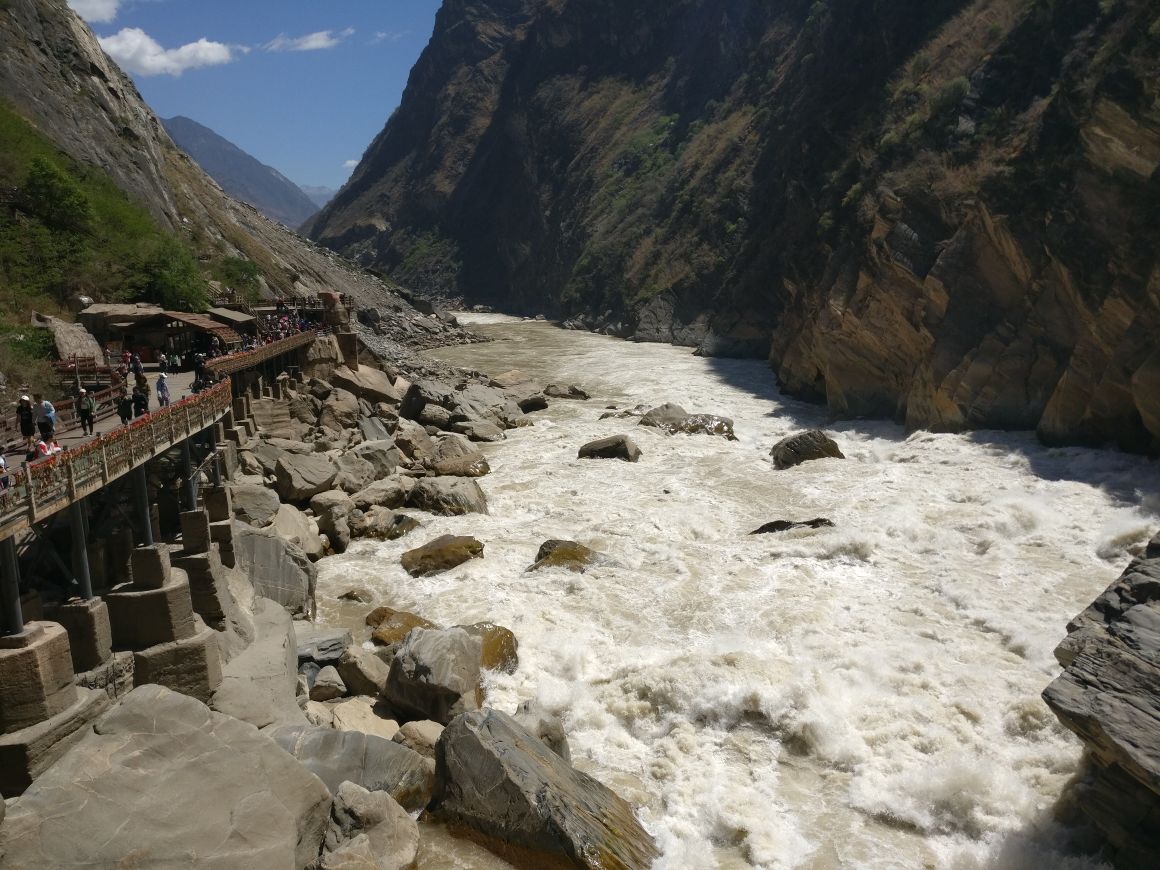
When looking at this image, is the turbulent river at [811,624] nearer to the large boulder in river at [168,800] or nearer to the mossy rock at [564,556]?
the mossy rock at [564,556]

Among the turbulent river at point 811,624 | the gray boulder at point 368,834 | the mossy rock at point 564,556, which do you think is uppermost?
the gray boulder at point 368,834

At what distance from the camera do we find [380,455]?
83.0 ft

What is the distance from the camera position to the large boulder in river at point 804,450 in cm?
2714

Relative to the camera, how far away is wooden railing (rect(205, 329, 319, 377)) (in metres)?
22.6

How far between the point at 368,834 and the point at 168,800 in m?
2.06

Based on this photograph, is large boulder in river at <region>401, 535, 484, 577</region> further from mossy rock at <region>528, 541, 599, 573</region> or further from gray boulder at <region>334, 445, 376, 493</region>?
gray boulder at <region>334, 445, 376, 493</region>

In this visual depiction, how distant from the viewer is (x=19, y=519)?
366 inches

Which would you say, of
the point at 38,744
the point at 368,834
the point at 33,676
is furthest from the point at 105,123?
the point at 368,834

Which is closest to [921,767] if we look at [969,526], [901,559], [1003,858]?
[1003,858]

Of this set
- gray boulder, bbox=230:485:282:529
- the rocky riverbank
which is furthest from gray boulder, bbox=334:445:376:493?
the rocky riverbank

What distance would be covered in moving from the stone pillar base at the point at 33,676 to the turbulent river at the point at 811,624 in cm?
472

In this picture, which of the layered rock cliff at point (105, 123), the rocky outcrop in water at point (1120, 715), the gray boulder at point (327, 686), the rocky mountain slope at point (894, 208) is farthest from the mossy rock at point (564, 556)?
the layered rock cliff at point (105, 123)

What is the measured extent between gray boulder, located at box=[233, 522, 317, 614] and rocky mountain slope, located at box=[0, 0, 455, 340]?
34.1 m

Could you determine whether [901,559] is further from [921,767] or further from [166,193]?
[166,193]
